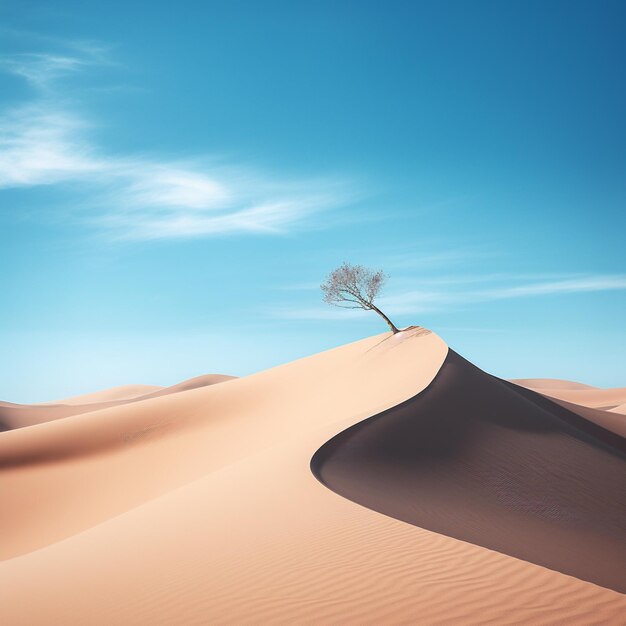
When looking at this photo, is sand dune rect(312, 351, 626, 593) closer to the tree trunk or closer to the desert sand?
the desert sand

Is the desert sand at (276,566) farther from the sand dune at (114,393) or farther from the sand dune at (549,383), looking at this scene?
the sand dune at (114,393)

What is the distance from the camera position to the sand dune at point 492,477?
9.65 meters

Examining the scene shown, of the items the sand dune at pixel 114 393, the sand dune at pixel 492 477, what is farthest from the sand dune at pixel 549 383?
the sand dune at pixel 492 477

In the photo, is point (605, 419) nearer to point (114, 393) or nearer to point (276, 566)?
point (276, 566)

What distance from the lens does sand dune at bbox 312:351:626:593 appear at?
31.7 feet

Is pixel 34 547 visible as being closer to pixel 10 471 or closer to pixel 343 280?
pixel 10 471

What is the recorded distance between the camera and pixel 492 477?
13516mm

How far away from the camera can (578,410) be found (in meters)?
29.6

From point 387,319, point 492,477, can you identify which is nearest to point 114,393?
point 387,319

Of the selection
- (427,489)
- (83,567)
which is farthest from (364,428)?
(83,567)

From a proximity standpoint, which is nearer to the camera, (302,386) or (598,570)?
(598,570)

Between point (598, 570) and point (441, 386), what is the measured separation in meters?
11.4

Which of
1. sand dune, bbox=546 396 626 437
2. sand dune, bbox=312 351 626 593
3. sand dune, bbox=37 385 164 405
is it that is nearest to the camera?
sand dune, bbox=312 351 626 593

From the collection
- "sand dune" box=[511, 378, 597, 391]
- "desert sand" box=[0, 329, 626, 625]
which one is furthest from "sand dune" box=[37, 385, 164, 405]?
"desert sand" box=[0, 329, 626, 625]
